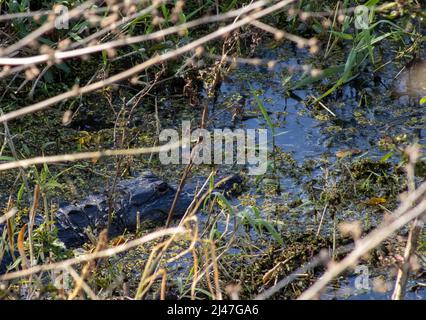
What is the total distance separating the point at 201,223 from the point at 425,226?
0.95 meters

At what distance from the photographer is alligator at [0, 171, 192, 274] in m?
3.55

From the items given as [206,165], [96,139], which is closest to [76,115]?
[96,139]

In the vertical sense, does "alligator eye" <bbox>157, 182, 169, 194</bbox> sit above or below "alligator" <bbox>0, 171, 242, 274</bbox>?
above

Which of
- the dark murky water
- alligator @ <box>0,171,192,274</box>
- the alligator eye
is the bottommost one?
alligator @ <box>0,171,192,274</box>

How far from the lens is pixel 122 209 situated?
3.67 meters
